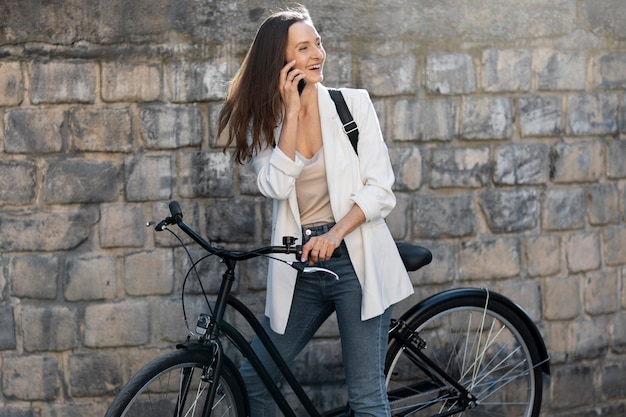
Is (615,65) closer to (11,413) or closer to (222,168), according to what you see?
(222,168)

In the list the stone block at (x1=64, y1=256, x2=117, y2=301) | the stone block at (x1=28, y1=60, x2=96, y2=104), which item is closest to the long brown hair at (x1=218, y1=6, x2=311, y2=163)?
the stone block at (x1=28, y1=60, x2=96, y2=104)

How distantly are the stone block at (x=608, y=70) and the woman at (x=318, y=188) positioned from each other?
2.11m

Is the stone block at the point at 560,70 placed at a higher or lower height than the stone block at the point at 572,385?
higher

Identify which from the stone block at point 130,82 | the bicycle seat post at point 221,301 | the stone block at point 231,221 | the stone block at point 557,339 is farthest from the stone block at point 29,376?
the stone block at point 557,339

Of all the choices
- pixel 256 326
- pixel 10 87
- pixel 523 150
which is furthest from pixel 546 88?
pixel 10 87

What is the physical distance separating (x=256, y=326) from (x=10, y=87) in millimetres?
1971

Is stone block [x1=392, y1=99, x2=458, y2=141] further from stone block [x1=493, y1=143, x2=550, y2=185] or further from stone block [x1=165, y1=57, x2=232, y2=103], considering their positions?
stone block [x1=165, y1=57, x2=232, y2=103]

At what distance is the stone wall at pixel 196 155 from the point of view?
16.0 feet

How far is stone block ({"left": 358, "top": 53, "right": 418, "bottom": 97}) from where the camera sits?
5.05 meters

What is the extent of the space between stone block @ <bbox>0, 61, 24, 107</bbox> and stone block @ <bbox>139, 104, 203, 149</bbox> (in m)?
0.62

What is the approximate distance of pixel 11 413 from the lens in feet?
16.4

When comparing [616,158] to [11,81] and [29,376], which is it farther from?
[29,376]

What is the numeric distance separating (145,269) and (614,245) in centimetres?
268

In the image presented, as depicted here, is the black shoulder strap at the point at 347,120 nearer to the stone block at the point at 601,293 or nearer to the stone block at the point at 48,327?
the stone block at the point at 48,327
